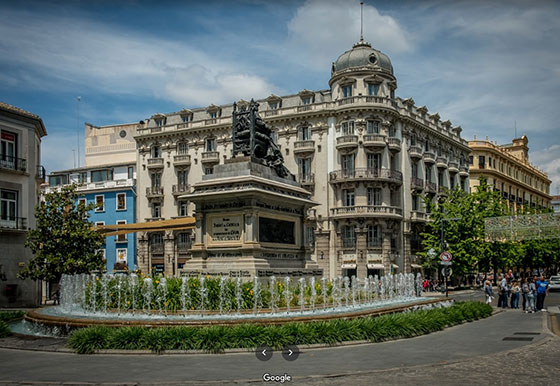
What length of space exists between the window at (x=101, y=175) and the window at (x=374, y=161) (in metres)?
30.0

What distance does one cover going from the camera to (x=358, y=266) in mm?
55438

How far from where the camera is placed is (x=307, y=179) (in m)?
58.8

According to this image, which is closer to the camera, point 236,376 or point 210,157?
point 236,376

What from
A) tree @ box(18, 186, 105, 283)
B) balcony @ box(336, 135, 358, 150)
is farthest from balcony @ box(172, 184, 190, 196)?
tree @ box(18, 186, 105, 283)

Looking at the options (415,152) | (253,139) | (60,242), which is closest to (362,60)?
(415,152)

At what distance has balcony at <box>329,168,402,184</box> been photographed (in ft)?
183

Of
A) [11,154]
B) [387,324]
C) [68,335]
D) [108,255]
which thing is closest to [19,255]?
[11,154]

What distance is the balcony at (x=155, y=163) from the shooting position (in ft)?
215

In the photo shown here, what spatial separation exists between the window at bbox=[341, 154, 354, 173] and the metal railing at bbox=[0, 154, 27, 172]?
29950 millimetres

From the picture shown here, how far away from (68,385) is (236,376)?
10.1ft

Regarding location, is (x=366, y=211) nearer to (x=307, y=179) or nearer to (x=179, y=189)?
(x=307, y=179)

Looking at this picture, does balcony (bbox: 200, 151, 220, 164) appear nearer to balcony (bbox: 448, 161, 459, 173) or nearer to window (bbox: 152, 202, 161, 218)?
window (bbox: 152, 202, 161, 218)

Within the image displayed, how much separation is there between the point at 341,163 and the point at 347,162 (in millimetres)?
566

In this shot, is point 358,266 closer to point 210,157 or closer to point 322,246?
point 322,246
